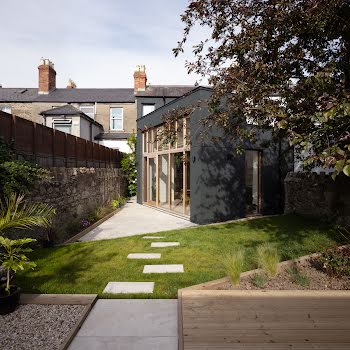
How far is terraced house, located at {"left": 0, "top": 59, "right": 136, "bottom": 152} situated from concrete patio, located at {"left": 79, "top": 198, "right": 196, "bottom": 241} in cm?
1310

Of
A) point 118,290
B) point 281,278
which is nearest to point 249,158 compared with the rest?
point 281,278

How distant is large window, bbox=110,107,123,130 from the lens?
26.8 m

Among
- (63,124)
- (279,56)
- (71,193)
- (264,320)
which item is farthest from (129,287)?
(63,124)

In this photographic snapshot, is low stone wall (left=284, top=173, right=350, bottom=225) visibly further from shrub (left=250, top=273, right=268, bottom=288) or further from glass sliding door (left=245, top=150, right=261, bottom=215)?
shrub (left=250, top=273, right=268, bottom=288)

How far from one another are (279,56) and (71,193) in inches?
277

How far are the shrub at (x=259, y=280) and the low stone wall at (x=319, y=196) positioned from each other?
5408mm

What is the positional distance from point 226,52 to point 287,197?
7.32m

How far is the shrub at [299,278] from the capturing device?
14.9 ft

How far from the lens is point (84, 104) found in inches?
1050

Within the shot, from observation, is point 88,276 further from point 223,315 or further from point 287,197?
point 287,197

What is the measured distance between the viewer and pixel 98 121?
26.7 m

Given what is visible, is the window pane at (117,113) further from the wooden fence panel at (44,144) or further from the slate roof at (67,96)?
the wooden fence panel at (44,144)

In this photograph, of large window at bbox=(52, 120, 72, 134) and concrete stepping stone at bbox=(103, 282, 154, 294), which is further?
large window at bbox=(52, 120, 72, 134)

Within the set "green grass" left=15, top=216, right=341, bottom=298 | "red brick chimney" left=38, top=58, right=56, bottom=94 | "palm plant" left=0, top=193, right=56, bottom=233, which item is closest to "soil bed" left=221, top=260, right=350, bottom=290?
"green grass" left=15, top=216, right=341, bottom=298
